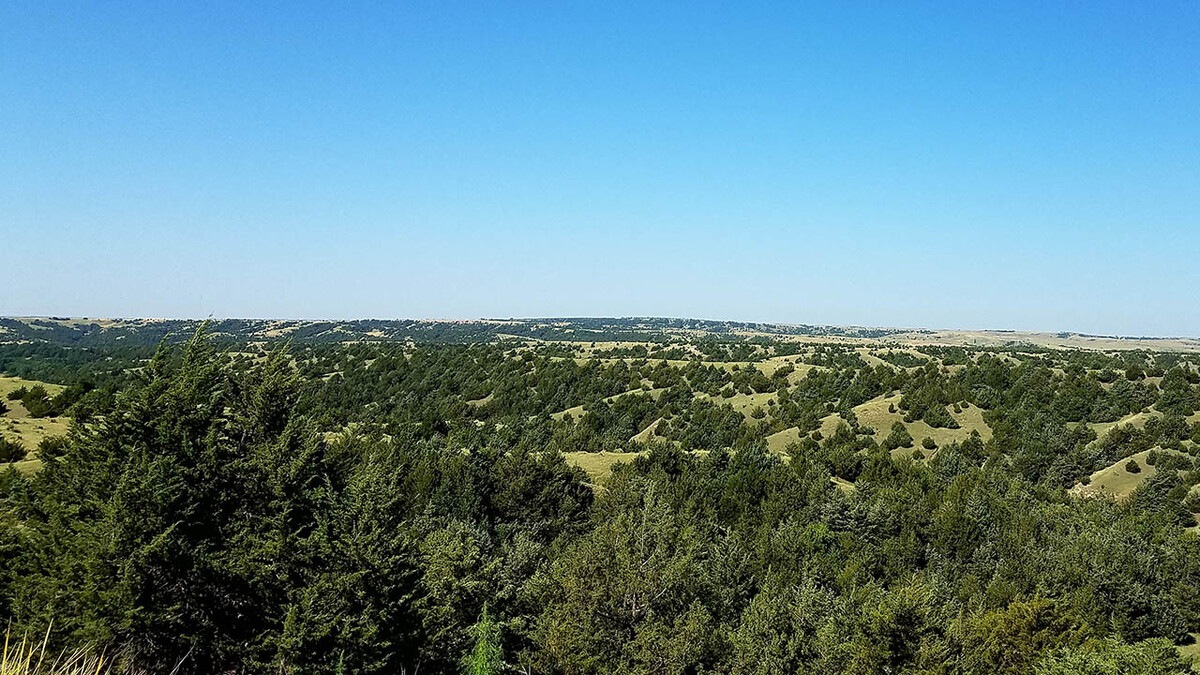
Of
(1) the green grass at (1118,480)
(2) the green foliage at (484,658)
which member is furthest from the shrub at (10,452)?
(1) the green grass at (1118,480)

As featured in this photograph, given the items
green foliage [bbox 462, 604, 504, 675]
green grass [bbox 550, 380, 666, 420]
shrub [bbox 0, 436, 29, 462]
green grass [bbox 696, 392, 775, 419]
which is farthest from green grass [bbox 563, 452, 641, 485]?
green foliage [bbox 462, 604, 504, 675]

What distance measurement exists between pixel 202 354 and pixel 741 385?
8238 centimetres

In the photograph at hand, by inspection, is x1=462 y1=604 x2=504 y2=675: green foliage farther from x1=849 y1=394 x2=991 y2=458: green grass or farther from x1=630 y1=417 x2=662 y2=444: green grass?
x1=849 y1=394 x2=991 y2=458: green grass

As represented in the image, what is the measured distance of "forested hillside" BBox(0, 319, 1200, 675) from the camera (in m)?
16.0

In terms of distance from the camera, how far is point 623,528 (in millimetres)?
27922

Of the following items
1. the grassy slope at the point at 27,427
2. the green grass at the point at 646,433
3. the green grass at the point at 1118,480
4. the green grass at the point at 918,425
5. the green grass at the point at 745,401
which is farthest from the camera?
the green grass at the point at 745,401

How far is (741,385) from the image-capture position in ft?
313

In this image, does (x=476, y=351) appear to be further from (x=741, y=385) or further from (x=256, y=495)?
(x=256, y=495)

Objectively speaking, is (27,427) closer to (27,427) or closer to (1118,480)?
(27,427)

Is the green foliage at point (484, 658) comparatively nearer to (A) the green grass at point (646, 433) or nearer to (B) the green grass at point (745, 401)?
(A) the green grass at point (646, 433)

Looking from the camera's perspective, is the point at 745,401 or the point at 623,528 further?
the point at 745,401

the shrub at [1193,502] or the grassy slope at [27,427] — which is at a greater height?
the grassy slope at [27,427]

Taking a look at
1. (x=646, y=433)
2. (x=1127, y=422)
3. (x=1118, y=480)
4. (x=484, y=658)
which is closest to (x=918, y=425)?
(x=1118, y=480)

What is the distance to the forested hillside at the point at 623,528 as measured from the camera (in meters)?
16.0
